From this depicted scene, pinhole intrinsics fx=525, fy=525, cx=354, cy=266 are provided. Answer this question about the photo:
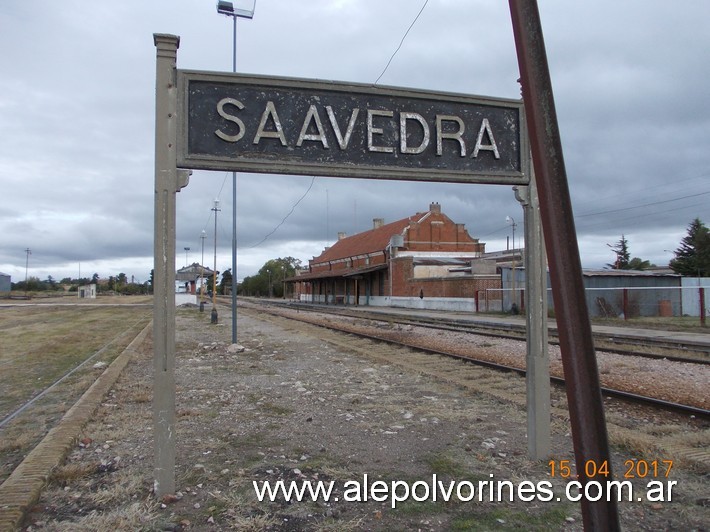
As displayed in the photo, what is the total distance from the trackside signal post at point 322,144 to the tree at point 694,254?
2528 inches

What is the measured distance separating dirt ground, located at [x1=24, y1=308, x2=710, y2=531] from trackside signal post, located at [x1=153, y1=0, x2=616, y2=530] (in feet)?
Answer: 1.44

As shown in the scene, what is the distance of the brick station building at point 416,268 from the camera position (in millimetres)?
38625

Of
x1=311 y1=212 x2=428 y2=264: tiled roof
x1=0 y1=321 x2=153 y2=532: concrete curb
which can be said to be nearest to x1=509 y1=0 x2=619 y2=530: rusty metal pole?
x1=0 y1=321 x2=153 y2=532: concrete curb

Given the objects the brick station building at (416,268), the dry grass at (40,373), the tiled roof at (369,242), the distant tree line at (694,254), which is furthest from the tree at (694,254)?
the dry grass at (40,373)

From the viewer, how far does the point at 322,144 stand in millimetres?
4504

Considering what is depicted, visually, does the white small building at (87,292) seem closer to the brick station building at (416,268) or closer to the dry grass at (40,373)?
the brick station building at (416,268)

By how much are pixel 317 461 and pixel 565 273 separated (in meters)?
3.44

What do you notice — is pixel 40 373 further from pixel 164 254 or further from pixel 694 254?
pixel 694 254

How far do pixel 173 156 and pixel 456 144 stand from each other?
2478mm

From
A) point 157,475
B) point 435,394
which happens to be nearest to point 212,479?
point 157,475

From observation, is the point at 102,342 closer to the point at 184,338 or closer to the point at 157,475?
the point at 184,338

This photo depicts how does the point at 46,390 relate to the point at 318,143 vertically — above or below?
below

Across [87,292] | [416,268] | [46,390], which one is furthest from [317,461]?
[87,292]

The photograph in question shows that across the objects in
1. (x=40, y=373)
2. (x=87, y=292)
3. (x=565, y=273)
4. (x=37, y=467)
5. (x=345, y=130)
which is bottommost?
(x=40, y=373)
